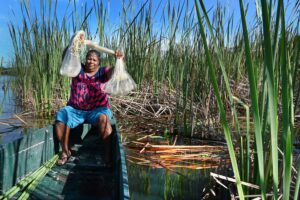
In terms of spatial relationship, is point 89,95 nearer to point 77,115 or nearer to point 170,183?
point 77,115

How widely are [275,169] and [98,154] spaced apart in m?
2.85

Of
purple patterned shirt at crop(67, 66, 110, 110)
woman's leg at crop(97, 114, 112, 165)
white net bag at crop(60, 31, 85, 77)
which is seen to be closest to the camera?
woman's leg at crop(97, 114, 112, 165)

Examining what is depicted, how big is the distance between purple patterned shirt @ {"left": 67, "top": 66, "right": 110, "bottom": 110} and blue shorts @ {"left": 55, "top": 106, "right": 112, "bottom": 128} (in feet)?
0.25

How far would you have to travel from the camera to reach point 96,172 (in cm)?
318

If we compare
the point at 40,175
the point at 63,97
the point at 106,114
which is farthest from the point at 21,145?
the point at 63,97

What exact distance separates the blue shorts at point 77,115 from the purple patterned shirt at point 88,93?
77 mm

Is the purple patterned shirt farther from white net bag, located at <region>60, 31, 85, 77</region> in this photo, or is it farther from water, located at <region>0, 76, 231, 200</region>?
water, located at <region>0, 76, 231, 200</region>

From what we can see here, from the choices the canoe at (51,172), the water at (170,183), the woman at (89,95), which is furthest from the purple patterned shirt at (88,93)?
the water at (170,183)

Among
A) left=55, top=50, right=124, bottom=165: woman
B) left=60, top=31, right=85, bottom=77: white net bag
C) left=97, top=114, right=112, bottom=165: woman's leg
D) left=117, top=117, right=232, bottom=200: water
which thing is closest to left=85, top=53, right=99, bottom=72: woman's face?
left=55, top=50, right=124, bottom=165: woman

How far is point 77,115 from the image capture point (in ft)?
12.4

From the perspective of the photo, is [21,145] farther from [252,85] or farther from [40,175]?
[252,85]

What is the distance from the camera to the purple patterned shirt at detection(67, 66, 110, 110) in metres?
3.86

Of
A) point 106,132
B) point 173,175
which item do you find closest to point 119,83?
point 106,132

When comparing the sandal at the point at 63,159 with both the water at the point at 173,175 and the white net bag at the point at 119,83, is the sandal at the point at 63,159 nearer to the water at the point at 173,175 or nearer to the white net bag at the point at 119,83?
the water at the point at 173,175
